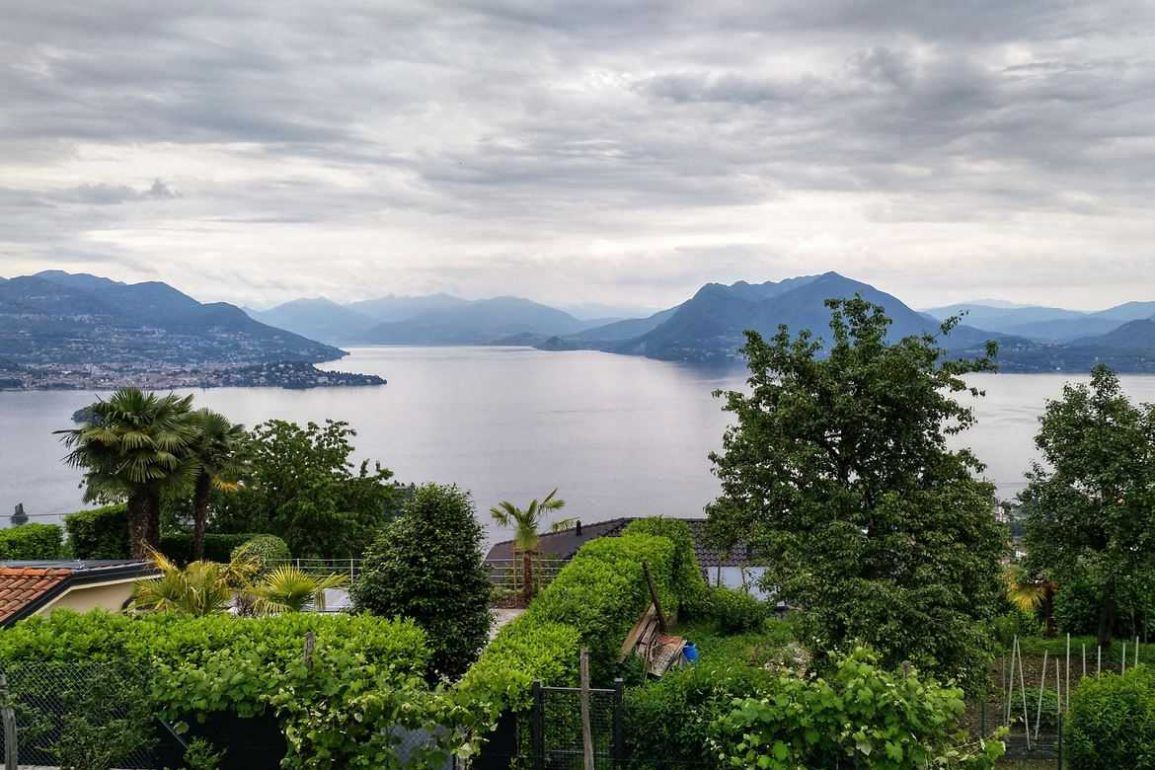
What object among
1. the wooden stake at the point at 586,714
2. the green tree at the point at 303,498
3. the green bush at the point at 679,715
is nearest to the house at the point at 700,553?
the green tree at the point at 303,498

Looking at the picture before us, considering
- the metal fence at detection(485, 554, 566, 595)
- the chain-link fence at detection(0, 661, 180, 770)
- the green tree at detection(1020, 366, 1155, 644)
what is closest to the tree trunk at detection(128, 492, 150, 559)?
the metal fence at detection(485, 554, 566, 595)

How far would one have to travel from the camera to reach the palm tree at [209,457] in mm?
22469

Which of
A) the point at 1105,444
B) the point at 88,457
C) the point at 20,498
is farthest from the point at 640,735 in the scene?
the point at 20,498

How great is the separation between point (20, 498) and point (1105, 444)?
302ft

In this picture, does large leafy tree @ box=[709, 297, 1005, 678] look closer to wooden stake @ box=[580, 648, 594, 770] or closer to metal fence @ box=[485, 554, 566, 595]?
wooden stake @ box=[580, 648, 594, 770]

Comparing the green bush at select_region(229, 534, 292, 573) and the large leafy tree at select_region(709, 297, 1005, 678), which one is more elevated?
the large leafy tree at select_region(709, 297, 1005, 678)

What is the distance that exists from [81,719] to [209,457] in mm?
15488

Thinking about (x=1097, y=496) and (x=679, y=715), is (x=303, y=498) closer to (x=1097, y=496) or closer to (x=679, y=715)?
(x=679, y=715)

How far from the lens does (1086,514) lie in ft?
56.0

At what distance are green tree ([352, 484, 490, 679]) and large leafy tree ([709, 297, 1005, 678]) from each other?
4795 mm

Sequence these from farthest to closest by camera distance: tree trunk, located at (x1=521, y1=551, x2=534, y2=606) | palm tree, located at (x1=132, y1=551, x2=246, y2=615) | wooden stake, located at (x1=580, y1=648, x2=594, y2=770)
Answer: tree trunk, located at (x1=521, y1=551, x2=534, y2=606), palm tree, located at (x1=132, y1=551, x2=246, y2=615), wooden stake, located at (x1=580, y1=648, x2=594, y2=770)

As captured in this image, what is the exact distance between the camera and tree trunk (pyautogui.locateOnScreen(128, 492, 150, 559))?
21.3 m

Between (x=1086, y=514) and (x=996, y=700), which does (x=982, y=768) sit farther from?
(x=1086, y=514)

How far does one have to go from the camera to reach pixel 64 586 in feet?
41.7
